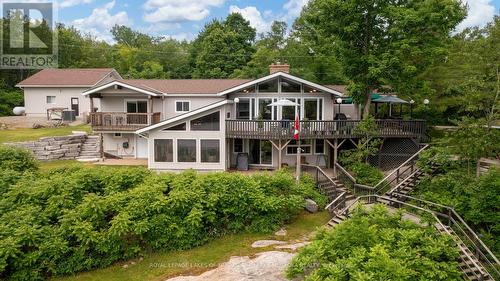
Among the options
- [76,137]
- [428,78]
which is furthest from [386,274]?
[76,137]

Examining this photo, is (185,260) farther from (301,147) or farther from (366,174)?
(301,147)

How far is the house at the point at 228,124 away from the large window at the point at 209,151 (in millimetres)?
55

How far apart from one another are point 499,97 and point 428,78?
7.54 meters

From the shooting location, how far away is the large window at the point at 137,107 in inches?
920

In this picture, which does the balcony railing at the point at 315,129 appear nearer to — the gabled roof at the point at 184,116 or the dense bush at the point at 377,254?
the gabled roof at the point at 184,116

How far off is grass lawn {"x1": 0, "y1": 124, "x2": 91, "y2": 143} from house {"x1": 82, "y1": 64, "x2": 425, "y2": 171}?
457cm

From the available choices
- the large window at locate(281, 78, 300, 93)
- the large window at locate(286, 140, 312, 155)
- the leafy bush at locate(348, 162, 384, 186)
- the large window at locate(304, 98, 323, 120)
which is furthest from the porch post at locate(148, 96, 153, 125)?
the leafy bush at locate(348, 162, 384, 186)

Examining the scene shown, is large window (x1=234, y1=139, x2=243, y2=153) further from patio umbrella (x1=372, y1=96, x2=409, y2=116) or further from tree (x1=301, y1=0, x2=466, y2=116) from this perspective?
patio umbrella (x1=372, y1=96, x2=409, y2=116)

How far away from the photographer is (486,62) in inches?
637

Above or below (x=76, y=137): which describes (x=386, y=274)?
below

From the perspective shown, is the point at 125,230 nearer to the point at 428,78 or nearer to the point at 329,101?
the point at 329,101

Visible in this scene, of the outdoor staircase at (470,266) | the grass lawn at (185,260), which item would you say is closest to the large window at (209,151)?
the grass lawn at (185,260)

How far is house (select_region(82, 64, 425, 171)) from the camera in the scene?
19.2 m

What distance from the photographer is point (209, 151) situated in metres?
19.5
